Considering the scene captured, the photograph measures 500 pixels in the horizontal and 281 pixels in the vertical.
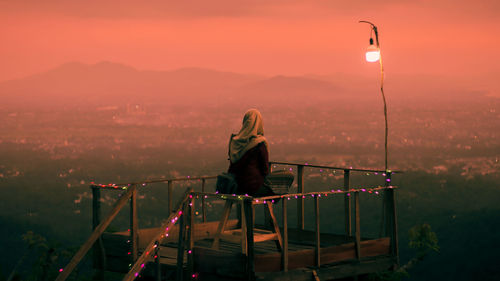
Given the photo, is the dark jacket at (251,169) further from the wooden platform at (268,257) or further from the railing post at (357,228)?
the railing post at (357,228)

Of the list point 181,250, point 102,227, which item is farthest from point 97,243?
point 181,250

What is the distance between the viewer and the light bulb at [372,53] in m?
14.1

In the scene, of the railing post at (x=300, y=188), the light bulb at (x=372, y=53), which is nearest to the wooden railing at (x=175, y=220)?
the railing post at (x=300, y=188)

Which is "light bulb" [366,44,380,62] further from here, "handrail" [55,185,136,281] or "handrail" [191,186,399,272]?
"handrail" [55,185,136,281]

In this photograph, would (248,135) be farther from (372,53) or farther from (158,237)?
(372,53)

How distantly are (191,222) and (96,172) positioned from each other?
12726 centimetres

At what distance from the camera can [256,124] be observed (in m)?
12.3

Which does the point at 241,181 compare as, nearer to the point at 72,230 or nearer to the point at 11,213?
the point at 72,230

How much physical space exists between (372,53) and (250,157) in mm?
3740

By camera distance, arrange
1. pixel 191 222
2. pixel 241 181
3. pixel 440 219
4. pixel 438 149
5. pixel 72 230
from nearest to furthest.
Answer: pixel 191 222 → pixel 241 181 → pixel 440 219 → pixel 72 230 → pixel 438 149

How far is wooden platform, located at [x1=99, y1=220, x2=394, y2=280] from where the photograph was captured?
431 inches

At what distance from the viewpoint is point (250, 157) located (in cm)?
1225

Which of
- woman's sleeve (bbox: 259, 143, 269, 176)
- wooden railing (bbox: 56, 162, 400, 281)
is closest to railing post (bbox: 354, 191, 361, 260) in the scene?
wooden railing (bbox: 56, 162, 400, 281)

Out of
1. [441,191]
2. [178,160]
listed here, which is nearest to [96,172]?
[178,160]
